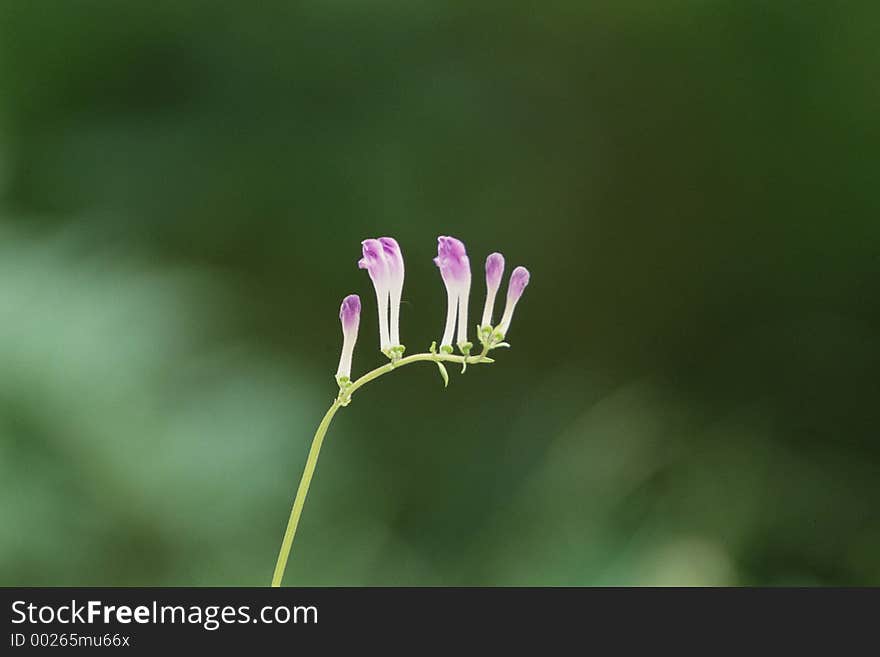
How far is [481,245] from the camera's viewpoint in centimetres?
178

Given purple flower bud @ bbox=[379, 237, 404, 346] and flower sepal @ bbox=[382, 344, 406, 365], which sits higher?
purple flower bud @ bbox=[379, 237, 404, 346]

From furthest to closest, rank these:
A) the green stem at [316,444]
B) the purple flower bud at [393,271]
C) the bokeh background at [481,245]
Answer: the bokeh background at [481,245]
the purple flower bud at [393,271]
the green stem at [316,444]

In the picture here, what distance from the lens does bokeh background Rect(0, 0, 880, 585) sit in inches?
55.6

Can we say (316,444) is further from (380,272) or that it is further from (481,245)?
(481,245)

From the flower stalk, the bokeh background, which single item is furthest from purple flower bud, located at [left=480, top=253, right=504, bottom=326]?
the bokeh background

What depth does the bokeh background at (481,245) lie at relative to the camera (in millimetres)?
1413

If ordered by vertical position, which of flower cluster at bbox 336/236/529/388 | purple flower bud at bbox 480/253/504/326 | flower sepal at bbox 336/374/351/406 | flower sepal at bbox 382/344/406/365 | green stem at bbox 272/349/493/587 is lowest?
green stem at bbox 272/349/493/587

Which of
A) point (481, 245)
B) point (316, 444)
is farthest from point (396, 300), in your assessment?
point (481, 245)

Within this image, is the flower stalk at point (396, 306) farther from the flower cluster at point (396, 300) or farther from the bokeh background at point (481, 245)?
the bokeh background at point (481, 245)

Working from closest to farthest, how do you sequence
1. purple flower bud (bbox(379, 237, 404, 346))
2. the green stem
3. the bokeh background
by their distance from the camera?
the green stem, purple flower bud (bbox(379, 237, 404, 346)), the bokeh background

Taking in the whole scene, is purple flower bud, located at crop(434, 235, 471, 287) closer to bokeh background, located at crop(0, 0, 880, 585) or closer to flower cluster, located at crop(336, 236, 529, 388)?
flower cluster, located at crop(336, 236, 529, 388)

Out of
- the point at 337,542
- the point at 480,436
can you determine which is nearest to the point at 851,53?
the point at 480,436

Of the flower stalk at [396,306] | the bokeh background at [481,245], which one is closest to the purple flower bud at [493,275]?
the flower stalk at [396,306]

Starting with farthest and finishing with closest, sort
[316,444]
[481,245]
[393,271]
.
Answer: [481,245] < [393,271] < [316,444]
